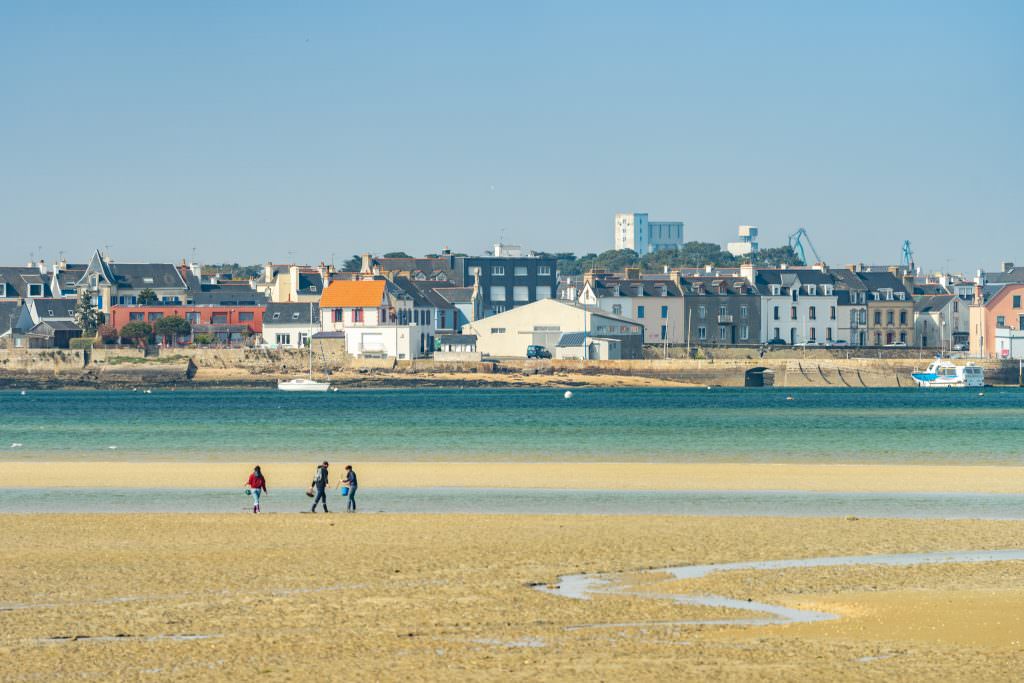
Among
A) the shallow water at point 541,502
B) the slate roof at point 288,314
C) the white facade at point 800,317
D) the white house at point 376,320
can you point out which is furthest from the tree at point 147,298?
the shallow water at point 541,502

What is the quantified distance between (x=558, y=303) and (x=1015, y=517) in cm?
9473

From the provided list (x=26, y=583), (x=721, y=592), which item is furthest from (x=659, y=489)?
(x=26, y=583)

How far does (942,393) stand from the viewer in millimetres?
106062

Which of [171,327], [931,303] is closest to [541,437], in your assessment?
[171,327]

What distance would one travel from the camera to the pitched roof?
12738 cm

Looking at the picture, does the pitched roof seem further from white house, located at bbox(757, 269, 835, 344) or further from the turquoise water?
white house, located at bbox(757, 269, 835, 344)

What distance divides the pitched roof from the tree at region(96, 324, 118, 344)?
19.7 m

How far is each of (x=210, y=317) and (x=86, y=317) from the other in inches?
445

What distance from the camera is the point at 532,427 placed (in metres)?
66.8

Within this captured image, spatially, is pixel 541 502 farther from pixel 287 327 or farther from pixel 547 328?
pixel 287 327

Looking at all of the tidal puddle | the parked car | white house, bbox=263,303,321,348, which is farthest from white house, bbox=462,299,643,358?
the tidal puddle

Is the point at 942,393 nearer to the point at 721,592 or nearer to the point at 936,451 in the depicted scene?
the point at 936,451

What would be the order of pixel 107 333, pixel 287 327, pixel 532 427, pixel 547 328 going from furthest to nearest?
pixel 107 333 → pixel 287 327 → pixel 547 328 → pixel 532 427

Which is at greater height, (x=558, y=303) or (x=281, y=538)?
(x=558, y=303)
